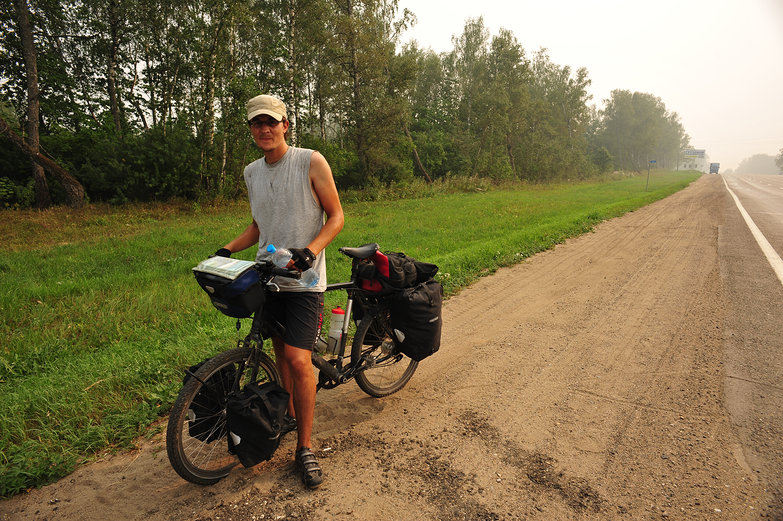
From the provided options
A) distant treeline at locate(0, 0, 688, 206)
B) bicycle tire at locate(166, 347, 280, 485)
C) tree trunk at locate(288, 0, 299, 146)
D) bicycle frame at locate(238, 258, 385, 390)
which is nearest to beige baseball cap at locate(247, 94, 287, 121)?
bicycle frame at locate(238, 258, 385, 390)

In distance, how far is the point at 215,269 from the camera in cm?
229

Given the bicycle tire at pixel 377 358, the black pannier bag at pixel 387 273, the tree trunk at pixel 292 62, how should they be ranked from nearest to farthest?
the black pannier bag at pixel 387 273, the bicycle tire at pixel 377 358, the tree trunk at pixel 292 62

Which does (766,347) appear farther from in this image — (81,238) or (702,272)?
(81,238)

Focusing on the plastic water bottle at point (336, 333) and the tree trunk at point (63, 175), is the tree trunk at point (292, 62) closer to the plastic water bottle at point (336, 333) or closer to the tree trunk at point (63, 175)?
the tree trunk at point (63, 175)

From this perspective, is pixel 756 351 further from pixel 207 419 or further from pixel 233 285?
pixel 207 419

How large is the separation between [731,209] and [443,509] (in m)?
18.7

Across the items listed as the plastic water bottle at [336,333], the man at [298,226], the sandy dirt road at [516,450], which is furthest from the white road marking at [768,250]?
the man at [298,226]

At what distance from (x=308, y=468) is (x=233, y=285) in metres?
1.25

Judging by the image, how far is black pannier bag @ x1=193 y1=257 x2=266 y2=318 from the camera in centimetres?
223

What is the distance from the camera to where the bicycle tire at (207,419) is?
2311 millimetres

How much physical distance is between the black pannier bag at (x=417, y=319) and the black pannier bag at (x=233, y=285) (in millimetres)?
1224

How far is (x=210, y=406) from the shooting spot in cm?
253

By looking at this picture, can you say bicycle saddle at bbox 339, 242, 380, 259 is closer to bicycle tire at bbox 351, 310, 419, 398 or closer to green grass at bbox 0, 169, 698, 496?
bicycle tire at bbox 351, 310, 419, 398

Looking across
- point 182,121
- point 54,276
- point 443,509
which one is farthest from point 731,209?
point 182,121
